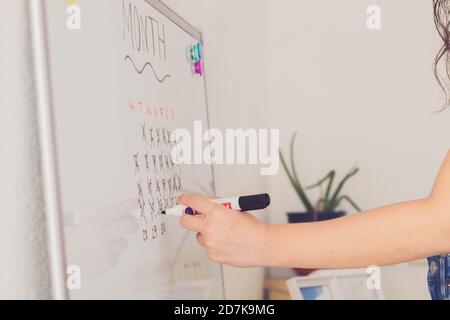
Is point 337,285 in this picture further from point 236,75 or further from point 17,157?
point 17,157

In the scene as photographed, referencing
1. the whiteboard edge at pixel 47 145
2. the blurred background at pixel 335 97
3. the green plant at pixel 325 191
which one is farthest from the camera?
the green plant at pixel 325 191

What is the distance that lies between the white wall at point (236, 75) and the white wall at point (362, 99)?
2.4 inches

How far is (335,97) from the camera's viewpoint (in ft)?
4.57

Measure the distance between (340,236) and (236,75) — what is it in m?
0.73

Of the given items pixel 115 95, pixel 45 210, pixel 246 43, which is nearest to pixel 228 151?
pixel 246 43

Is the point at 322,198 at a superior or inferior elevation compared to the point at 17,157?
inferior

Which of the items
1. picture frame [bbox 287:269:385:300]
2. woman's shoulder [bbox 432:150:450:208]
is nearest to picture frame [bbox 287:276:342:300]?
picture frame [bbox 287:269:385:300]

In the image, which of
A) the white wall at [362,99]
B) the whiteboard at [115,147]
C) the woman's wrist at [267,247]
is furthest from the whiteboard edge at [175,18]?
the white wall at [362,99]

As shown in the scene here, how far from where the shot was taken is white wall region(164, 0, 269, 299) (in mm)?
1100

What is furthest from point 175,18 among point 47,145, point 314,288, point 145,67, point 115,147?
point 314,288

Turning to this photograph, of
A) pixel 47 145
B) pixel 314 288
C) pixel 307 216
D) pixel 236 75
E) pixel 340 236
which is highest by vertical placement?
pixel 236 75

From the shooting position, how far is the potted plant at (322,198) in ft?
4.34

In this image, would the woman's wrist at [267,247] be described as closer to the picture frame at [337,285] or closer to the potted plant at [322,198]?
the picture frame at [337,285]
